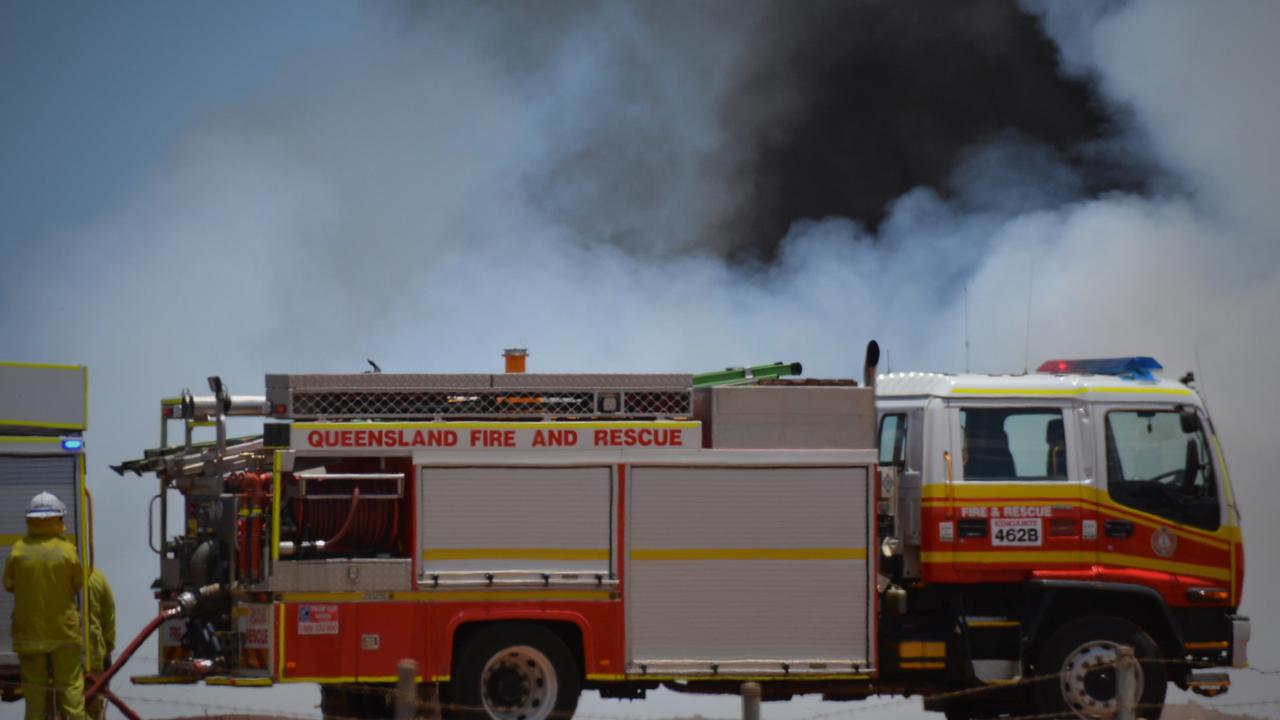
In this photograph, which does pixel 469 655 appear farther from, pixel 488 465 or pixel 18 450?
pixel 18 450

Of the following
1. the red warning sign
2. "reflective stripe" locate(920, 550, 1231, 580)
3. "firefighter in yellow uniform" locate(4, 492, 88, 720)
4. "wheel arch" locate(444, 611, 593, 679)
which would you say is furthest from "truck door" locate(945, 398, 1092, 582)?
"firefighter in yellow uniform" locate(4, 492, 88, 720)

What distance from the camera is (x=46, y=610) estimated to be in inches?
410

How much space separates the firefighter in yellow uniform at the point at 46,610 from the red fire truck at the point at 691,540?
0.59 metres

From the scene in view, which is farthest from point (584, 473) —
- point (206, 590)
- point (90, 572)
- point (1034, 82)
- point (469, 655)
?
point (1034, 82)

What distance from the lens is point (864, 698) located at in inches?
467

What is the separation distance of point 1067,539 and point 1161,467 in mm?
940

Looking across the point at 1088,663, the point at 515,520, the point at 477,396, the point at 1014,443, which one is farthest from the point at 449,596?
the point at 1088,663

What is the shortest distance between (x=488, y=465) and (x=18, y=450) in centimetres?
330

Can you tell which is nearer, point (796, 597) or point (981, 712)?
point (796, 597)

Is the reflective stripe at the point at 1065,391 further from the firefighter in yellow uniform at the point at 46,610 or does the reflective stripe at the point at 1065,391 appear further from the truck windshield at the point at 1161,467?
the firefighter in yellow uniform at the point at 46,610

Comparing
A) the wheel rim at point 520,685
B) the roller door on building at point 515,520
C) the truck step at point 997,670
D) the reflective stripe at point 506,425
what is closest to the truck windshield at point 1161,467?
the truck step at point 997,670

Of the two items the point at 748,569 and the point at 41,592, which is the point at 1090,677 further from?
the point at 41,592

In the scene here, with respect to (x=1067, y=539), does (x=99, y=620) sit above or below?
below

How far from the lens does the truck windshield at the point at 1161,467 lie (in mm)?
11609
